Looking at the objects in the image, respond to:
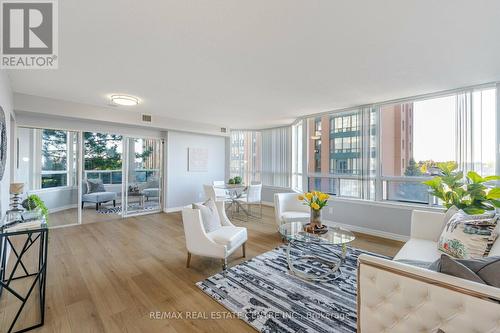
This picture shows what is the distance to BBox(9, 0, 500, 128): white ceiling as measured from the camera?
1.69 m

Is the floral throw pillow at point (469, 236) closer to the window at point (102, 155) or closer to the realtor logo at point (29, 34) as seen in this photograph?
the realtor logo at point (29, 34)

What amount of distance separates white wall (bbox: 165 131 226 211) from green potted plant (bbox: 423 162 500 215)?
564cm

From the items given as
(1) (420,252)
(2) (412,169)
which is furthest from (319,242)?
(2) (412,169)

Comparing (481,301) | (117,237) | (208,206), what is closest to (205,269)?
(208,206)

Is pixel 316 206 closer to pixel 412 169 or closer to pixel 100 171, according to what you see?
pixel 412 169

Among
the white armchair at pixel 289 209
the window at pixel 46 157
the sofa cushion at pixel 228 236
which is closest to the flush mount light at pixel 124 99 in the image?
the window at pixel 46 157

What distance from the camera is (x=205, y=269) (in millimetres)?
2754

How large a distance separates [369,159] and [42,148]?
24.4ft

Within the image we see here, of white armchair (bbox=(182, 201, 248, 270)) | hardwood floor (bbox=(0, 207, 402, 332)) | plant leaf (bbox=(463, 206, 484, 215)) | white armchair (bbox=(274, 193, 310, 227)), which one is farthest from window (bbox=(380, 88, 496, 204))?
white armchair (bbox=(182, 201, 248, 270))

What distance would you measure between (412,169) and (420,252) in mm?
2241

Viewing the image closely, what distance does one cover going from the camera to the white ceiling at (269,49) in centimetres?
169

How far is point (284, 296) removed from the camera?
7.22 feet

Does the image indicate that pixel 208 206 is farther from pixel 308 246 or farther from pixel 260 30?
pixel 260 30

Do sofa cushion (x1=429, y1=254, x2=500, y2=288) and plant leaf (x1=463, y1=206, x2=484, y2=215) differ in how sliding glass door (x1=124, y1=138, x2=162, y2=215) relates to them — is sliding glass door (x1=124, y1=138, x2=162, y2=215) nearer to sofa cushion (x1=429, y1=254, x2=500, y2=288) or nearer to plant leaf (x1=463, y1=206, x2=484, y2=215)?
sofa cushion (x1=429, y1=254, x2=500, y2=288)
